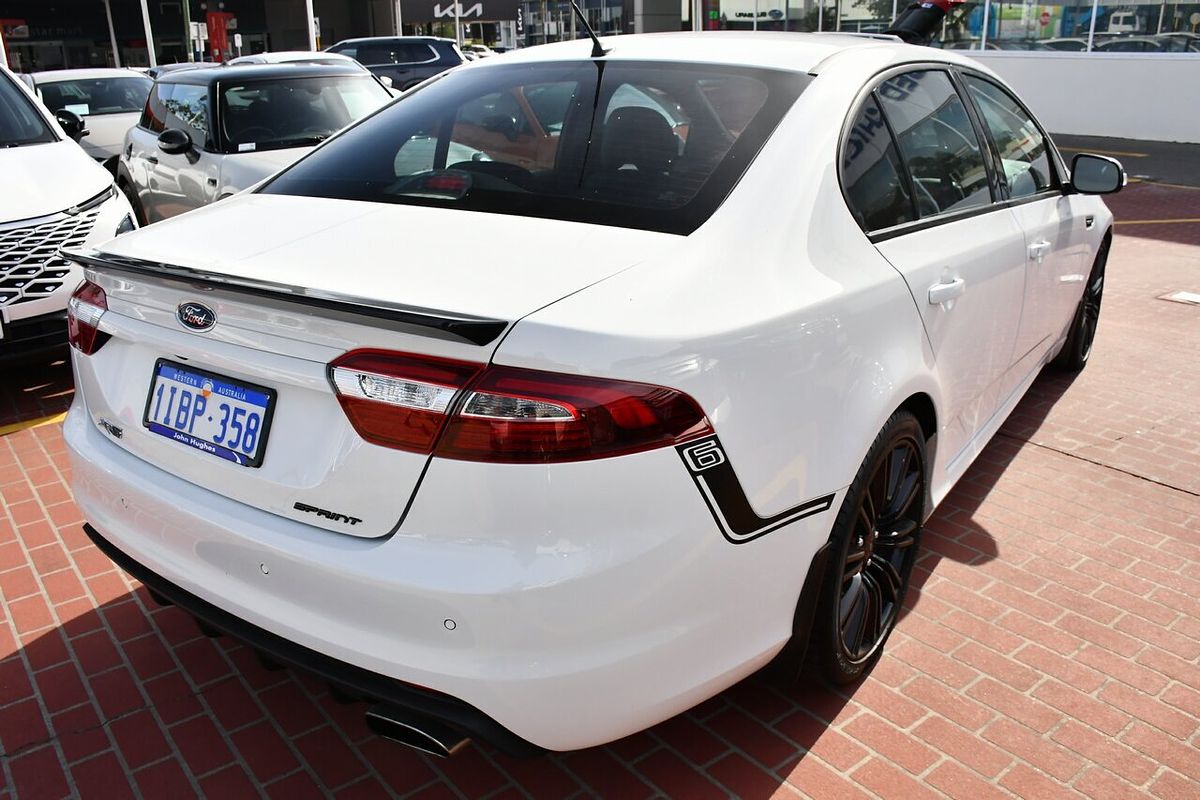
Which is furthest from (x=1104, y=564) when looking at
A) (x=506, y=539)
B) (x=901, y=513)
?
(x=506, y=539)

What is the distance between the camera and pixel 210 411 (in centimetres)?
221

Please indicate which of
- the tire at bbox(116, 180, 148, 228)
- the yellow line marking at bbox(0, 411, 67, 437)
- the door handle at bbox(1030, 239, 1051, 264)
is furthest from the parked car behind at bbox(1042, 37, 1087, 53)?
the yellow line marking at bbox(0, 411, 67, 437)

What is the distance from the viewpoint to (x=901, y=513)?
9.69ft

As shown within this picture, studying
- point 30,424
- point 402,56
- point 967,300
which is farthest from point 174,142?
point 402,56

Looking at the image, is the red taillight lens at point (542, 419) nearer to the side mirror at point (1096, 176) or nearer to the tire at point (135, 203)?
the side mirror at point (1096, 176)

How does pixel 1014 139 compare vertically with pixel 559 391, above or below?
above

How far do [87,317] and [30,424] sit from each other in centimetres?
290

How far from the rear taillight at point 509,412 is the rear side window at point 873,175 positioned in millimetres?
1014

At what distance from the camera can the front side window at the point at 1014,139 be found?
370 cm

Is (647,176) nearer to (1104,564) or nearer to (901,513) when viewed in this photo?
(901,513)

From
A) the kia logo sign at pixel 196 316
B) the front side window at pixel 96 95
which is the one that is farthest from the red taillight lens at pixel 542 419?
the front side window at pixel 96 95

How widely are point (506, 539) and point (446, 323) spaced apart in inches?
16.1

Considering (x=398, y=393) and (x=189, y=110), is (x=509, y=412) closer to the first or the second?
(x=398, y=393)

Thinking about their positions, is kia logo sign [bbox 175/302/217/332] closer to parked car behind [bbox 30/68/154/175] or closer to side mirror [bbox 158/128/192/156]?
side mirror [bbox 158/128/192/156]
